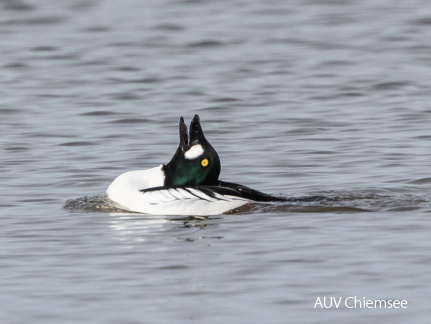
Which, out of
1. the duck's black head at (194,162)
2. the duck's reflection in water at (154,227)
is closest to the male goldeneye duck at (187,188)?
the duck's black head at (194,162)

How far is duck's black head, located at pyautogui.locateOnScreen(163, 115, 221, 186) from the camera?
34.8 ft

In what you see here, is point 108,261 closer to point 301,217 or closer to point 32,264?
point 32,264

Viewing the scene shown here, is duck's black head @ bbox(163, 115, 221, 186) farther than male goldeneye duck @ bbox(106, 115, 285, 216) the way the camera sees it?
Yes

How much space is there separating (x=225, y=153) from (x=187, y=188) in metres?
3.06

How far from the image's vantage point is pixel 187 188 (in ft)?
34.5

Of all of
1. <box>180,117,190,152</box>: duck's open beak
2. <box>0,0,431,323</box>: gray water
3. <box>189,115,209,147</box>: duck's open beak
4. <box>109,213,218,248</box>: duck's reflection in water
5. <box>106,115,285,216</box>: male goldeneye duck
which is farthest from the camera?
<box>180,117,190,152</box>: duck's open beak

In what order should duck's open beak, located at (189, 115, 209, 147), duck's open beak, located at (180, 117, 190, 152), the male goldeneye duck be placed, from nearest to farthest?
the male goldeneye duck, duck's open beak, located at (189, 115, 209, 147), duck's open beak, located at (180, 117, 190, 152)

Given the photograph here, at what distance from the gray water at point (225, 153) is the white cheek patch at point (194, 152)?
71cm

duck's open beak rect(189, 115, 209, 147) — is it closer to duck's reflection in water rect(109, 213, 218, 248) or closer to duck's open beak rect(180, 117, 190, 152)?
duck's open beak rect(180, 117, 190, 152)

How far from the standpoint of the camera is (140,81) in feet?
61.6

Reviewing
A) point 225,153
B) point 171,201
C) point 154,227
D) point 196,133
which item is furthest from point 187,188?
point 225,153

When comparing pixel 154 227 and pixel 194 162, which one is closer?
pixel 154 227

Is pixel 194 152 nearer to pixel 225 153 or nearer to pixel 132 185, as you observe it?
pixel 132 185

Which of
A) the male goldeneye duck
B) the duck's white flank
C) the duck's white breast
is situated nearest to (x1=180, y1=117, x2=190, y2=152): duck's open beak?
the male goldeneye duck
